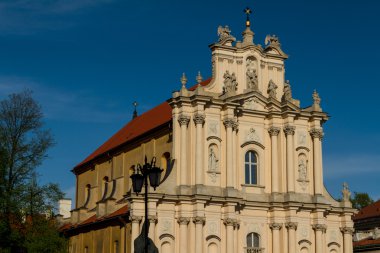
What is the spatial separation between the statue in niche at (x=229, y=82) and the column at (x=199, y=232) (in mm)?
7947

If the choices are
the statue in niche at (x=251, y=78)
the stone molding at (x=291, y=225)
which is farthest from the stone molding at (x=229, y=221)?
the statue in niche at (x=251, y=78)

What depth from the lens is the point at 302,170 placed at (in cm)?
4228

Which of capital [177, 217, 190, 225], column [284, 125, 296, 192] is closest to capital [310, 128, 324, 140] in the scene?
column [284, 125, 296, 192]

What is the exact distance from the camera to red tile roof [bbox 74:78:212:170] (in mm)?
45375

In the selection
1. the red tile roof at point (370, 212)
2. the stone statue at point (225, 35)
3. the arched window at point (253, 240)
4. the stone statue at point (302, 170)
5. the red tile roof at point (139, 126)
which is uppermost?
the stone statue at point (225, 35)

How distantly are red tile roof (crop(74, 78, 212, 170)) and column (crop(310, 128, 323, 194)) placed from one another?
7.44m

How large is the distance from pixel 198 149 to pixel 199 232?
4665 millimetres

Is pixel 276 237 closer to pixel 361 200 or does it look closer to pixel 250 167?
pixel 250 167

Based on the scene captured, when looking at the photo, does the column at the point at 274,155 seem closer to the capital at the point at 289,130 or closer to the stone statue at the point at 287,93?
the capital at the point at 289,130

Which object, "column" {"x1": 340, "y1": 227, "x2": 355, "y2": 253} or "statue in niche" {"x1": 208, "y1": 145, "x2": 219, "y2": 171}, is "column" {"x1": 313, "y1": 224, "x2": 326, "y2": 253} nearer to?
"column" {"x1": 340, "y1": 227, "x2": 355, "y2": 253}

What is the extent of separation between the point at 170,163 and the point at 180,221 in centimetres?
344

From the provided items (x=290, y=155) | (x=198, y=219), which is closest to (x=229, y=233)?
(x=198, y=219)

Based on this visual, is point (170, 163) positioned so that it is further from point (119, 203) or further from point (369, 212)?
point (369, 212)

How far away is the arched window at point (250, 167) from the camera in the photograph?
4122 centimetres
